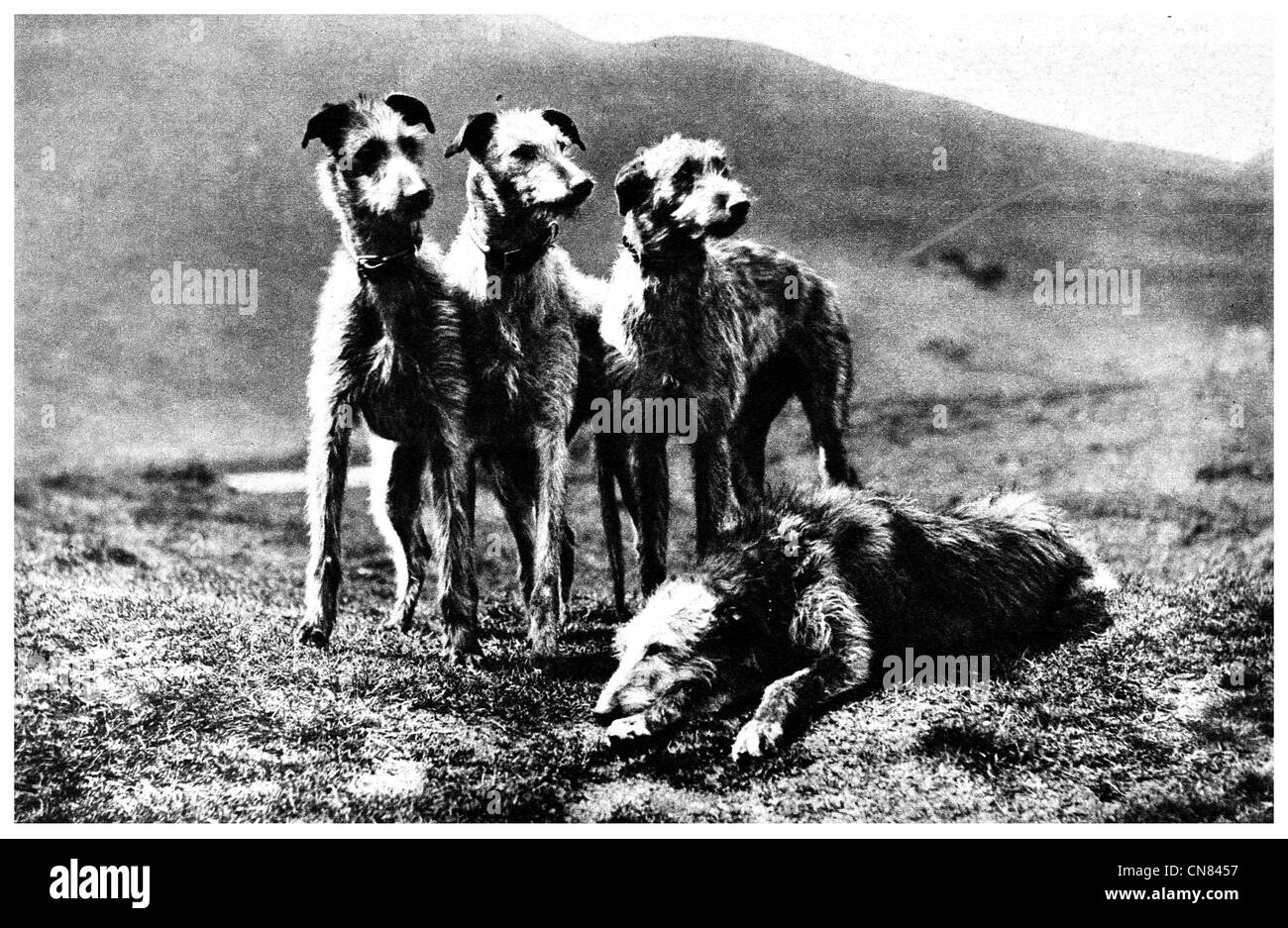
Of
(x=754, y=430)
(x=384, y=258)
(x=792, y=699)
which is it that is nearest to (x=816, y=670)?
(x=792, y=699)

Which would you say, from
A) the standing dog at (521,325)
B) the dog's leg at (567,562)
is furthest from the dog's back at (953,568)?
the standing dog at (521,325)

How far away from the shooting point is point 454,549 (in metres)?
8.02

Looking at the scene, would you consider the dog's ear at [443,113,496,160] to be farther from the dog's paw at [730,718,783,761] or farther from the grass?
the dog's paw at [730,718,783,761]

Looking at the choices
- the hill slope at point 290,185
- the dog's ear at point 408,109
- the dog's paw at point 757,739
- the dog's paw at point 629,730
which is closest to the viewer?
the dog's paw at point 757,739

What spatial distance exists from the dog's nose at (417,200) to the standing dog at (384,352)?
124 millimetres

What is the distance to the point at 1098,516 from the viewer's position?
8.71 metres

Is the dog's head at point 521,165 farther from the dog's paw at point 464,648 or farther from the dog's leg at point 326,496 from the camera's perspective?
the dog's paw at point 464,648

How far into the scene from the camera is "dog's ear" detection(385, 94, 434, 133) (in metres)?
8.07

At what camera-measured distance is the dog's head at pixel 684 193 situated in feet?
25.6

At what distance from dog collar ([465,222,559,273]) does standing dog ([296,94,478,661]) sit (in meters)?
0.36

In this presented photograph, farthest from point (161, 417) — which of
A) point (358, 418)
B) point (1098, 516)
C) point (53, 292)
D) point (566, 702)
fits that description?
point (1098, 516)

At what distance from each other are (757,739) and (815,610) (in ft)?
2.87

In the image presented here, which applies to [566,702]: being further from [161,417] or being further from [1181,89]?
[1181,89]

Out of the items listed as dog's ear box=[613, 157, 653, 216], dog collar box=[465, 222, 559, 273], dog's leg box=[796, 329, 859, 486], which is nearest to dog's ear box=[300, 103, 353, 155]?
dog collar box=[465, 222, 559, 273]
